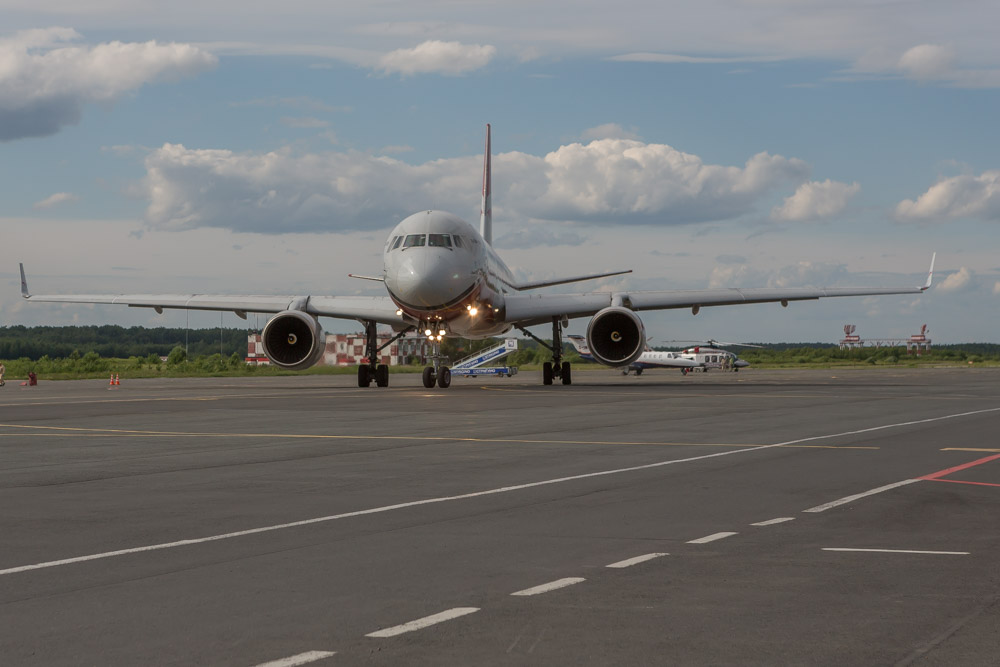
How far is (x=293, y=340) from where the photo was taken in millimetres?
39750

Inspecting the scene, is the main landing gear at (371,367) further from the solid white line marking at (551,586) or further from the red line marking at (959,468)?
the solid white line marking at (551,586)

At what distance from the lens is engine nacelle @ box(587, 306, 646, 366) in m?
39.2

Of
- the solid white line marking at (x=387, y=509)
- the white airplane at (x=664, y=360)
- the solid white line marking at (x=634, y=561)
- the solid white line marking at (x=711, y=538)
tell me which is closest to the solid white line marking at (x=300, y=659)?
the solid white line marking at (x=634, y=561)

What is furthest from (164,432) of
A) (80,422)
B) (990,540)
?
(990,540)

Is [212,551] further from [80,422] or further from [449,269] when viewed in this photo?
[449,269]

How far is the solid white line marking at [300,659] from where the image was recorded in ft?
17.7

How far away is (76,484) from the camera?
12727 mm

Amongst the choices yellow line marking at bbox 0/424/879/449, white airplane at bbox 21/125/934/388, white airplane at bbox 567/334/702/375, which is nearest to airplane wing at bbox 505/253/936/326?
white airplane at bbox 21/125/934/388

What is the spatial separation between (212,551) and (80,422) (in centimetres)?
1647

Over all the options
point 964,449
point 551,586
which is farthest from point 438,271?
point 551,586

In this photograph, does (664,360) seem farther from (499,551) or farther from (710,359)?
(499,551)

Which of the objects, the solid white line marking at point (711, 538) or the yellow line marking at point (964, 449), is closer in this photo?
the solid white line marking at point (711, 538)

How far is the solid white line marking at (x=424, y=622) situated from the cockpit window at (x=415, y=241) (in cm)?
3089

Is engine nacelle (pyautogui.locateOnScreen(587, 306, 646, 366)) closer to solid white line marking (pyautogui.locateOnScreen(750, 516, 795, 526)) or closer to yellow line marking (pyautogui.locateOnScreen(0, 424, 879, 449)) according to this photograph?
yellow line marking (pyautogui.locateOnScreen(0, 424, 879, 449))
